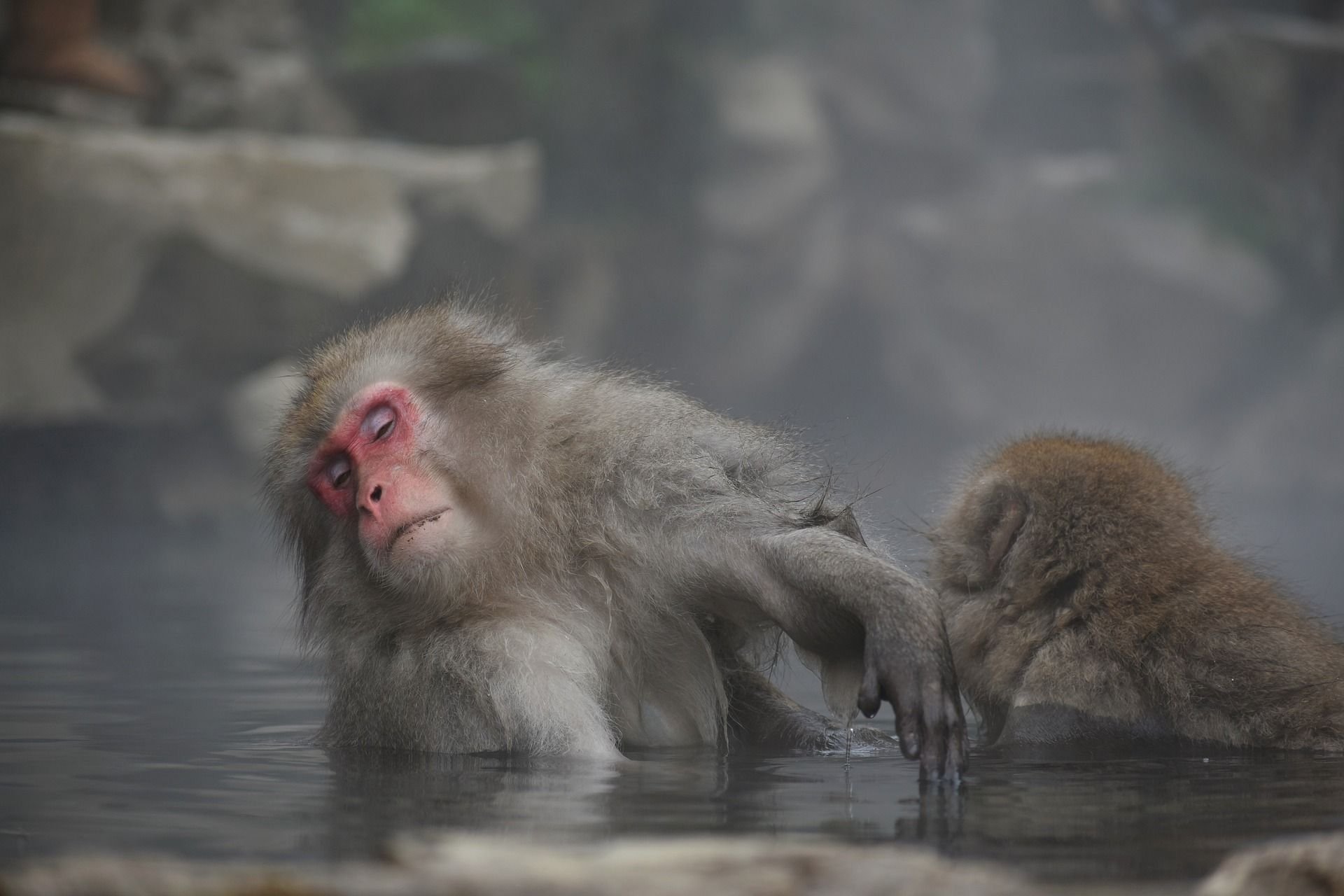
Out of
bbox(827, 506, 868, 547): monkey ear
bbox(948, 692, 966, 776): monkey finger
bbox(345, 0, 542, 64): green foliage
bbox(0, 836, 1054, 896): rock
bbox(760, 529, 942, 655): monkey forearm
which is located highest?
bbox(345, 0, 542, 64): green foliage

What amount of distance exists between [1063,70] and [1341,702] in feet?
76.2

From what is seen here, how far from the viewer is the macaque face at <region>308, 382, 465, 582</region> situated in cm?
377

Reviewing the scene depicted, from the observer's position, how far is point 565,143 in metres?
22.7

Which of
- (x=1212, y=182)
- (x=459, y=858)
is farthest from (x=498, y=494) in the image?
(x=1212, y=182)

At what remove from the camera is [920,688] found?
3426mm

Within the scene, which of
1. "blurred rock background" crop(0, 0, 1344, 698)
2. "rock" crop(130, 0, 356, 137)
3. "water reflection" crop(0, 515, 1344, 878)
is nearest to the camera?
"water reflection" crop(0, 515, 1344, 878)

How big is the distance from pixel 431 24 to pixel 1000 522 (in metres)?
19.2

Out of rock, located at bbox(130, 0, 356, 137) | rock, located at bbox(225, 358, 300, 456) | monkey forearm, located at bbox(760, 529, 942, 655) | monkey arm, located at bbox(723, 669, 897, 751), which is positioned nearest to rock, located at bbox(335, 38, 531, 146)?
rock, located at bbox(130, 0, 356, 137)

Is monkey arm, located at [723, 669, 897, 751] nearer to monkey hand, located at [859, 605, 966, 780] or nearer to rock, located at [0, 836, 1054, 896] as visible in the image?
monkey hand, located at [859, 605, 966, 780]

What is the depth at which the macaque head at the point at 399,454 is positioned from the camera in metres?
3.79

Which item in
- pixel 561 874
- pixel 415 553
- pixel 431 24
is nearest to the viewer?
pixel 561 874

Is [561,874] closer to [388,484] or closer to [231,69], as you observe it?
[388,484]

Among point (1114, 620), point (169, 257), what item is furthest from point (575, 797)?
point (169, 257)

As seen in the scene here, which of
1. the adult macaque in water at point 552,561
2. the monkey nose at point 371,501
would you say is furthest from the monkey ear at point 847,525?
the monkey nose at point 371,501
